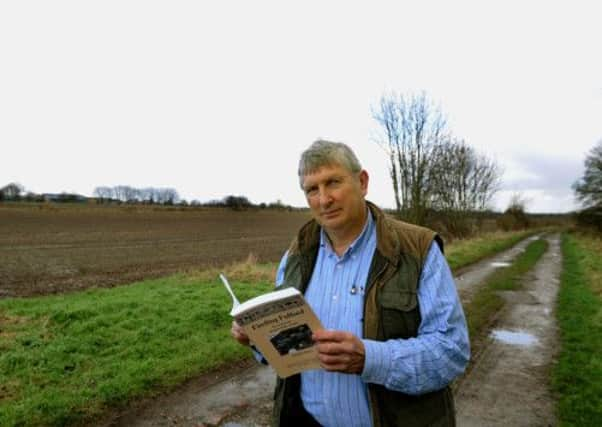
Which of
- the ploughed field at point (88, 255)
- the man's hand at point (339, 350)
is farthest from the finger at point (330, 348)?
the ploughed field at point (88, 255)

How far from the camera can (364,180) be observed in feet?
7.45

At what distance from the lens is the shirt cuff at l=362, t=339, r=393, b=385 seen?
165 cm

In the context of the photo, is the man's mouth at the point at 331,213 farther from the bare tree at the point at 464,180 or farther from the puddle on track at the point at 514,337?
the bare tree at the point at 464,180

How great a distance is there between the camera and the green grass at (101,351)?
4699 mm

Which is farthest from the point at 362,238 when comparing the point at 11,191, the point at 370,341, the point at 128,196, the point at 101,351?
the point at 128,196

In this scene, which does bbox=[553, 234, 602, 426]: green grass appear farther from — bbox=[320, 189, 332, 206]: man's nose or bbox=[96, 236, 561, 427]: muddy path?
bbox=[320, 189, 332, 206]: man's nose

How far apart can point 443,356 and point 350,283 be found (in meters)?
0.51

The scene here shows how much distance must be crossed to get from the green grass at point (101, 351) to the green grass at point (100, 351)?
0.01 meters

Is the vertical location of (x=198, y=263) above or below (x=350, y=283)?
below

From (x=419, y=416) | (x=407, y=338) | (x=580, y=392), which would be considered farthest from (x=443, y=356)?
(x=580, y=392)

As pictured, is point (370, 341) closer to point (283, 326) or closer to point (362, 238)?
point (283, 326)

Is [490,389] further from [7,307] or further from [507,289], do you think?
[7,307]

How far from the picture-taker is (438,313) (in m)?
1.76

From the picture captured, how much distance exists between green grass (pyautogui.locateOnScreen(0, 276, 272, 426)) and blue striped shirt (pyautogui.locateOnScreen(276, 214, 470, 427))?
373 cm
